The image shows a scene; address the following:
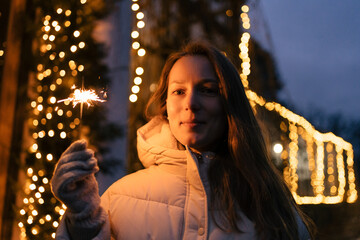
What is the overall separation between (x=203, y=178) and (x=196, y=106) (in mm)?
301

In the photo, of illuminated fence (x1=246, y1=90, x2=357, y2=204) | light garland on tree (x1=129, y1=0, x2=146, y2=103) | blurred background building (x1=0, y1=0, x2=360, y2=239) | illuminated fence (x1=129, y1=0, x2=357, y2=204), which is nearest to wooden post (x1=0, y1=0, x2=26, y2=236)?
blurred background building (x1=0, y1=0, x2=360, y2=239)

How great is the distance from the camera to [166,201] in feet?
5.18

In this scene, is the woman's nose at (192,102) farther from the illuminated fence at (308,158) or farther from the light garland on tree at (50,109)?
the illuminated fence at (308,158)

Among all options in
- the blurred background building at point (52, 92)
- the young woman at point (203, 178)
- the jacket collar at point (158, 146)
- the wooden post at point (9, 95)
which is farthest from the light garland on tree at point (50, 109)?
the young woman at point (203, 178)

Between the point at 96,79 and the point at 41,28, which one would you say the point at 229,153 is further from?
the point at 41,28

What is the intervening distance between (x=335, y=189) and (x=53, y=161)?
27.7ft

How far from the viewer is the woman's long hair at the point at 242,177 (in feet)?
5.14

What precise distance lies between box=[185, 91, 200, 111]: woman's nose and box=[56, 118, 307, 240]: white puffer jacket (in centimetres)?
18

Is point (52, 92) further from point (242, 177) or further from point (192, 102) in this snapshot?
point (242, 177)

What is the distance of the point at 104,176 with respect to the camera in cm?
309

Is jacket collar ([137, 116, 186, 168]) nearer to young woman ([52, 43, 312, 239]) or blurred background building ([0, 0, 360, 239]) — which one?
young woman ([52, 43, 312, 239])

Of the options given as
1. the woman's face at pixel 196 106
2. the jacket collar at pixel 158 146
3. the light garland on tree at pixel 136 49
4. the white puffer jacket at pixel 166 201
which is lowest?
the white puffer jacket at pixel 166 201

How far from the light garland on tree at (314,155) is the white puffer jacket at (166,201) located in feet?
10.8

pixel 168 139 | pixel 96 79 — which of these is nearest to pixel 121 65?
pixel 96 79
